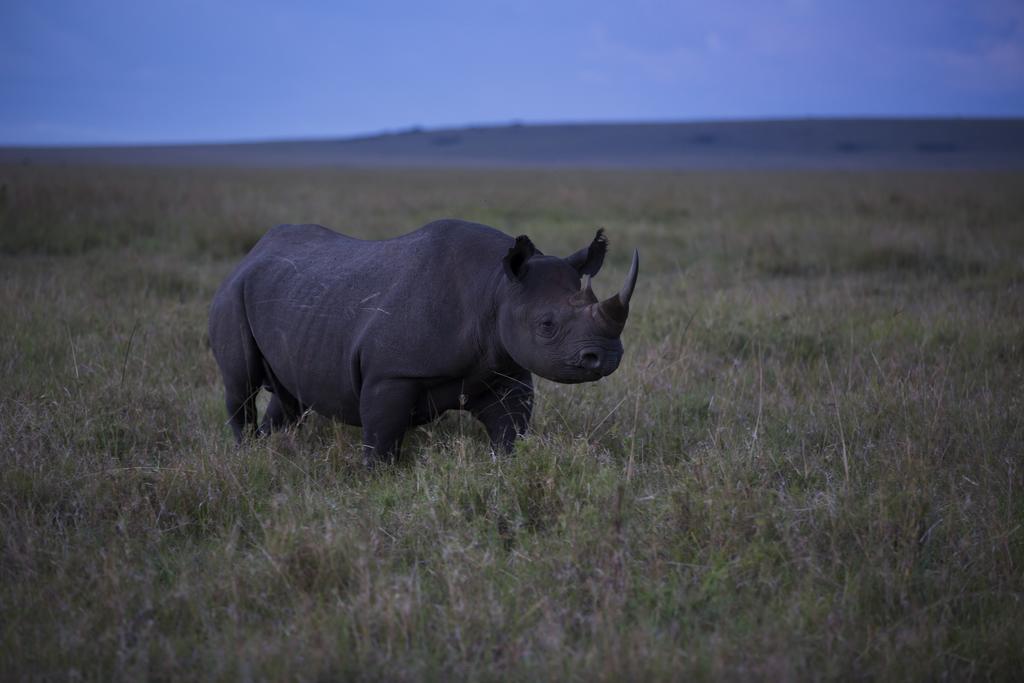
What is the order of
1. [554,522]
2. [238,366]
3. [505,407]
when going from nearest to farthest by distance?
[554,522], [505,407], [238,366]

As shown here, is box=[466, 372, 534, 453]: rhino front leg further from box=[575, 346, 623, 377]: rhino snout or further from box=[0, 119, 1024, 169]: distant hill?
box=[0, 119, 1024, 169]: distant hill

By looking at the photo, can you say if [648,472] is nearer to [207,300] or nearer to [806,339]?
[806,339]

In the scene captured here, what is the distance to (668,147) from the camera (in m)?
110

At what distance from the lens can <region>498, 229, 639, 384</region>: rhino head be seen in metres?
4.29

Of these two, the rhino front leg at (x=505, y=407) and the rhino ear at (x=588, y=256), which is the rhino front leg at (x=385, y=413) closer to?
the rhino front leg at (x=505, y=407)

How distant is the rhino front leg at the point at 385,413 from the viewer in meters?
4.73

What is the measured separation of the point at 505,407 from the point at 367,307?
0.90m

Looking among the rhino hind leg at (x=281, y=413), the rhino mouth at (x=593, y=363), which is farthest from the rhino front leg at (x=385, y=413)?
the rhino hind leg at (x=281, y=413)

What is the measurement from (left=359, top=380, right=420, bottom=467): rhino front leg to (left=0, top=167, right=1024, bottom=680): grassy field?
15 centimetres

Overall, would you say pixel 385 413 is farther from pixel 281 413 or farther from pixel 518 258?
pixel 281 413

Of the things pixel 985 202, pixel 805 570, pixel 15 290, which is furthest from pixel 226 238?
pixel 985 202

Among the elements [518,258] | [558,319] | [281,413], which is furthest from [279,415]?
[558,319]

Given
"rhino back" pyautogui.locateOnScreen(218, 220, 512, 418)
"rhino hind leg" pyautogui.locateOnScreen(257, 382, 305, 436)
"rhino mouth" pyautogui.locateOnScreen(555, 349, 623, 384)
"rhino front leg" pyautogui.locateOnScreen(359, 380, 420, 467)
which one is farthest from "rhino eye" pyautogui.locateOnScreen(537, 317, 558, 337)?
"rhino hind leg" pyautogui.locateOnScreen(257, 382, 305, 436)

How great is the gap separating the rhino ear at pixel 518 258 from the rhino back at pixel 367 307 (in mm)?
214
